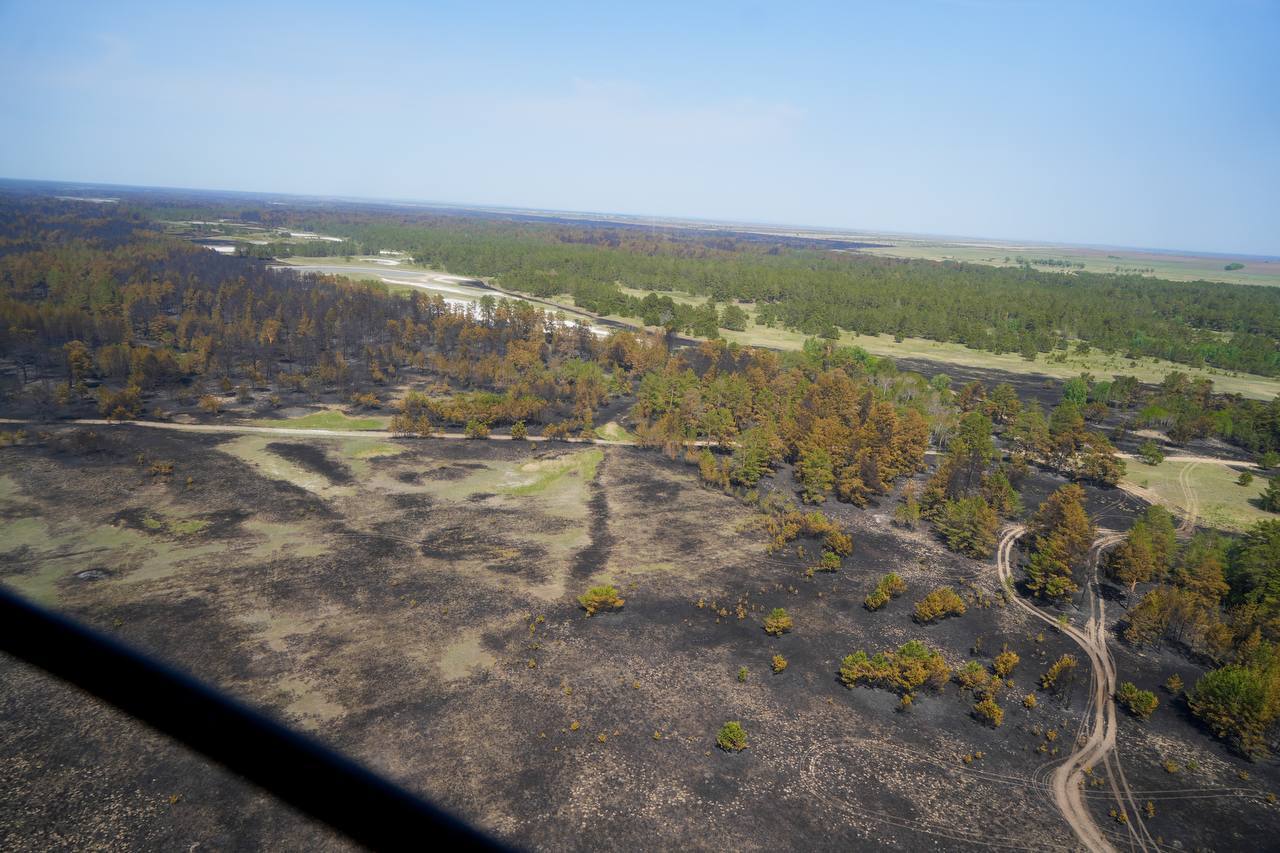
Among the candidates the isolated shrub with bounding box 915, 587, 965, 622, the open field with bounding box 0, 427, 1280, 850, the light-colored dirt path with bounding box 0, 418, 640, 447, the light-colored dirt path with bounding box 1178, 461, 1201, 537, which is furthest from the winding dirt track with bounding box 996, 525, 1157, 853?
the light-colored dirt path with bounding box 0, 418, 640, 447

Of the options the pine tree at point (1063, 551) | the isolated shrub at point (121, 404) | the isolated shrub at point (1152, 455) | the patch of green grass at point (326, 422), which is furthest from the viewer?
the isolated shrub at point (1152, 455)

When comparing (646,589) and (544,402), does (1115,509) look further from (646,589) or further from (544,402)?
(544,402)

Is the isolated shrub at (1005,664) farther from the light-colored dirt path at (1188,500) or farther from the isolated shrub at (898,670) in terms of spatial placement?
the light-colored dirt path at (1188,500)

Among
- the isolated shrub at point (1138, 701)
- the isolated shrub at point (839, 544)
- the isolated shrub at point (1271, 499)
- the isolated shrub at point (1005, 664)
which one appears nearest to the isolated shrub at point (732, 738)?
the isolated shrub at point (1005, 664)

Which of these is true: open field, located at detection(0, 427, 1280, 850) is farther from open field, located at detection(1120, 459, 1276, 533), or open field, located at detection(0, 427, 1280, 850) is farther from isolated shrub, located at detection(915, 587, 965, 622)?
open field, located at detection(1120, 459, 1276, 533)

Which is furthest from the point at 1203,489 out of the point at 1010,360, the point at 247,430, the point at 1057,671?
the point at 247,430
